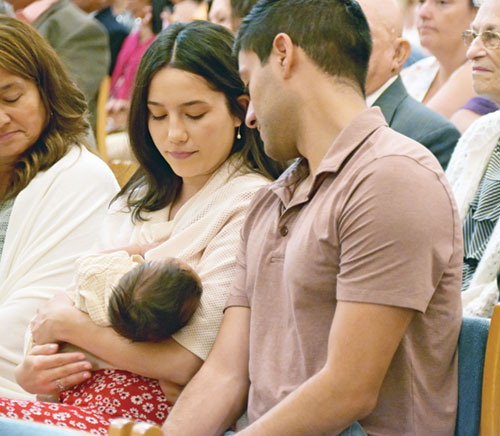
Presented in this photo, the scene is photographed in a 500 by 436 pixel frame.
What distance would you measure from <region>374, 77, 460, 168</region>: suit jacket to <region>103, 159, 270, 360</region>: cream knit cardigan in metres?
0.97

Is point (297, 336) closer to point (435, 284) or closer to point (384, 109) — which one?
point (435, 284)

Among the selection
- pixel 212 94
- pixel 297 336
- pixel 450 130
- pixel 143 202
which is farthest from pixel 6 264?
pixel 450 130

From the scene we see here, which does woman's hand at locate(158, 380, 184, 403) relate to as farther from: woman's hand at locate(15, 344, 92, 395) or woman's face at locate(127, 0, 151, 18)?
woman's face at locate(127, 0, 151, 18)

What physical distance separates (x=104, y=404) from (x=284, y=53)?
818mm

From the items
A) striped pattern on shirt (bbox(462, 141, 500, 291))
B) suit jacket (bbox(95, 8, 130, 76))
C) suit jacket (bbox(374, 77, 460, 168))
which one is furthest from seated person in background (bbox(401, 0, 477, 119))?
suit jacket (bbox(95, 8, 130, 76))

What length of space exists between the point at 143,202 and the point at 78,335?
44 centimetres

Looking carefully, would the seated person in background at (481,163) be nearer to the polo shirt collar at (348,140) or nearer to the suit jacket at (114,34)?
the polo shirt collar at (348,140)

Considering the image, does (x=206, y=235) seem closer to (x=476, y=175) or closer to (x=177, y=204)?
(x=177, y=204)

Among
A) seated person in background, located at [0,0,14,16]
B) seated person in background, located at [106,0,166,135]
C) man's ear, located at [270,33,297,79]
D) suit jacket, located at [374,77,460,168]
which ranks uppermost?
man's ear, located at [270,33,297,79]

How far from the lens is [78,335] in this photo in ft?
6.27

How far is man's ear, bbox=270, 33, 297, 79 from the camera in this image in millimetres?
1617

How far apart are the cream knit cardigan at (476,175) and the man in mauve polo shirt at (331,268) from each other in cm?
75

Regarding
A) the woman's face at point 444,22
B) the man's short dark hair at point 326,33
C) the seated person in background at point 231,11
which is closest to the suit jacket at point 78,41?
the seated person in background at point 231,11

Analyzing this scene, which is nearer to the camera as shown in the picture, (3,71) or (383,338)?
(383,338)
